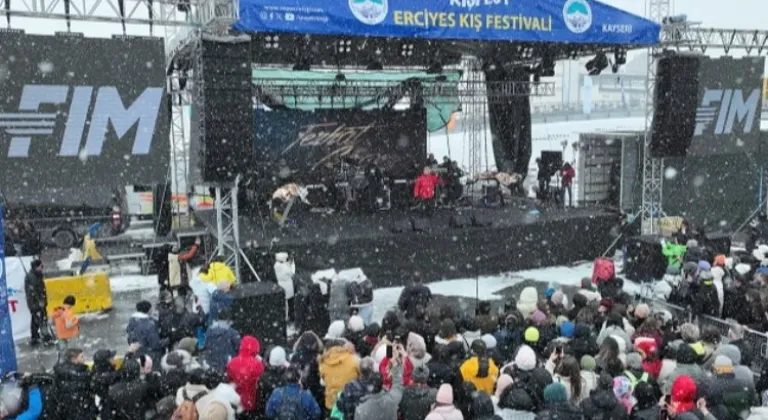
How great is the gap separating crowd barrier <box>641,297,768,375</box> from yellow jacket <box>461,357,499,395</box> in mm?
2184

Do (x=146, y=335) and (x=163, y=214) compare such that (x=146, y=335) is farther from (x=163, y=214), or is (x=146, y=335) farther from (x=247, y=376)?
(x=163, y=214)

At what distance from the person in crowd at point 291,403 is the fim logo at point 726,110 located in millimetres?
11517

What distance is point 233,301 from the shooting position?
25.8 feet

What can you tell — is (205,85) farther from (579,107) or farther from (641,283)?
(579,107)

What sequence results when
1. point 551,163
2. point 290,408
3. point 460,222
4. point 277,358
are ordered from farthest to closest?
point 551,163 < point 460,222 < point 277,358 < point 290,408

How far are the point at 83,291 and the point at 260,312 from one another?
3865 mm

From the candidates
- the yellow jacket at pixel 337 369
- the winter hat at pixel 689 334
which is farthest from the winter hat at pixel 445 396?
the winter hat at pixel 689 334

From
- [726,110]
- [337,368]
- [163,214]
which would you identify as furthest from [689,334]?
[163,214]

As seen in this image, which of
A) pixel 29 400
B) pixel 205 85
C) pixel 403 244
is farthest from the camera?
pixel 403 244

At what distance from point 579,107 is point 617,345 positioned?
183 feet

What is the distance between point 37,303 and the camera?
8.68 m

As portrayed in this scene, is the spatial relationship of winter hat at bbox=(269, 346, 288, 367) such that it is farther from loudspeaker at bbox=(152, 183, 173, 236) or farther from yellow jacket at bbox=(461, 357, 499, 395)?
loudspeaker at bbox=(152, 183, 173, 236)

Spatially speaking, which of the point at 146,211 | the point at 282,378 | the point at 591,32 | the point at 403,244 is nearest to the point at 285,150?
the point at 146,211

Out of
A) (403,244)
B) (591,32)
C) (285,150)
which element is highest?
(591,32)
